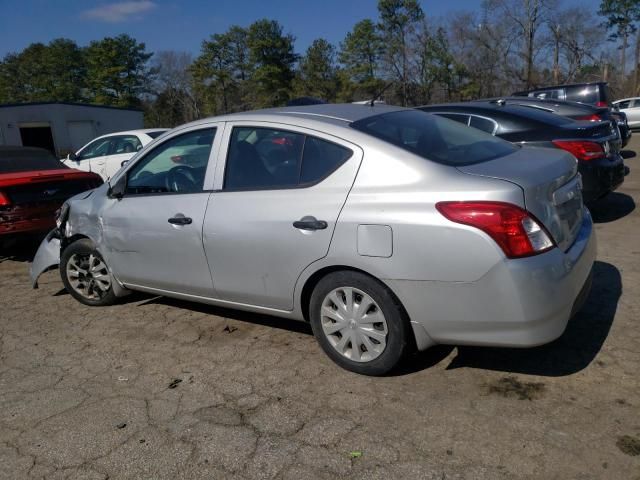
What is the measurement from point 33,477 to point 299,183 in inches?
82.3

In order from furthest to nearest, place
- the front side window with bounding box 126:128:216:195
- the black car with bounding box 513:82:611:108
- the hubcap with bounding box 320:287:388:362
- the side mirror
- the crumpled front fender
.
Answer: the black car with bounding box 513:82:611:108, the crumpled front fender, the side mirror, the front side window with bounding box 126:128:216:195, the hubcap with bounding box 320:287:388:362

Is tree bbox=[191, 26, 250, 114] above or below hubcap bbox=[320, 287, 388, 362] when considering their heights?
above

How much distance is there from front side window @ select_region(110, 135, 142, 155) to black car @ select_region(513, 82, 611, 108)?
9817 millimetres

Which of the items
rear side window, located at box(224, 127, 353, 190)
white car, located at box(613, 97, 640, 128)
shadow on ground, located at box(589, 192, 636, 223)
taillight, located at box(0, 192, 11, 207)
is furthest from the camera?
white car, located at box(613, 97, 640, 128)

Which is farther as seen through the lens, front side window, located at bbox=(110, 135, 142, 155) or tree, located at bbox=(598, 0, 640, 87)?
tree, located at bbox=(598, 0, 640, 87)

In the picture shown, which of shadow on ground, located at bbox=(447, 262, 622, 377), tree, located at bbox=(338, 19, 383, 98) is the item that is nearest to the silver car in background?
shadow on ground, located at bbox=(447, 262, 622, 377)

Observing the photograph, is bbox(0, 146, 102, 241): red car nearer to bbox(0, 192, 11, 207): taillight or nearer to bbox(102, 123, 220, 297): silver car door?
bbox(0, 192, 11, 207): taillight

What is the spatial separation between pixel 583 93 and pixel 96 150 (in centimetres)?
1221

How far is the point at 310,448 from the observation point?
2684 millimetres

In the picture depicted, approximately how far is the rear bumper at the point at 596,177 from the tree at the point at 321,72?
46.1 metres

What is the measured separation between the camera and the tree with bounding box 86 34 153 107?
59.8 m

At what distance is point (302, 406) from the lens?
121 inches

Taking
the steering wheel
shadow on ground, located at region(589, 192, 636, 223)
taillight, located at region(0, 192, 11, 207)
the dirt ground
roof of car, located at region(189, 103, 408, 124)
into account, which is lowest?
the dirt ground

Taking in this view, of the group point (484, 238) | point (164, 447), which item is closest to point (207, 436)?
point (164, 447)
